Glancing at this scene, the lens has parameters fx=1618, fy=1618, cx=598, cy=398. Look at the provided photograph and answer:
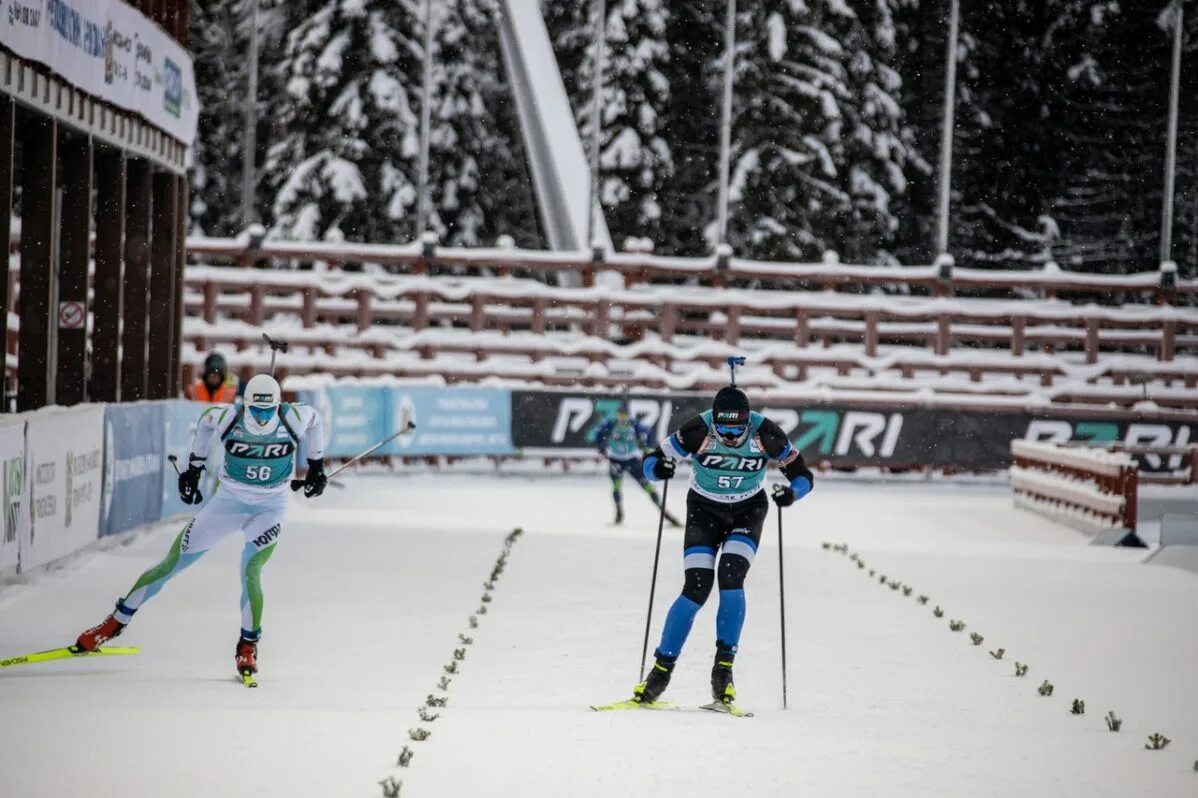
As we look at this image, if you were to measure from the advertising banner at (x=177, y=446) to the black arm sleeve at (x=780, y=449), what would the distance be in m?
9.22

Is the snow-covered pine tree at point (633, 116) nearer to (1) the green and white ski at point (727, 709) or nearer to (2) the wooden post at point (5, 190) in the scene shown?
(2) the wooden post at point (5, 190)

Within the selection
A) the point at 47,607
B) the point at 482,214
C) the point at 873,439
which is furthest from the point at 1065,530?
the point at 482,214

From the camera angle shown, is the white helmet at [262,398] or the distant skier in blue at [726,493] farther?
the white helmet at [262,398]

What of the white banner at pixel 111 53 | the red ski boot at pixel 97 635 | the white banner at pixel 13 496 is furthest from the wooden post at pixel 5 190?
the red ski boot at pixel 97 635

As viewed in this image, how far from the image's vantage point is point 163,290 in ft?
69.9

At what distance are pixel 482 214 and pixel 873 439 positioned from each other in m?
21.9

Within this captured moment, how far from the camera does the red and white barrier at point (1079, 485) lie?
18.7 meters

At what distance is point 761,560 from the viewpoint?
16.7 metres

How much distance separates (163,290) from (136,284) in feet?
2.18

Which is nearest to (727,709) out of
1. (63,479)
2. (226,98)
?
(63,479)

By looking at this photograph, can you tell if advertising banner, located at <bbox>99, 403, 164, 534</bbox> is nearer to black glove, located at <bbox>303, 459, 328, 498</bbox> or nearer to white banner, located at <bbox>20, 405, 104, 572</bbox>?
white banner, located at <bbox>20, 405, 104, 572</bbox>

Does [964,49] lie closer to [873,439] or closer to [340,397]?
[873,439]

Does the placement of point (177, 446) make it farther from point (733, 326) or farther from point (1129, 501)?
point (733, 326)

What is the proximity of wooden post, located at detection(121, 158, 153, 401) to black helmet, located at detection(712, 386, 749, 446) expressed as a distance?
1294cm
